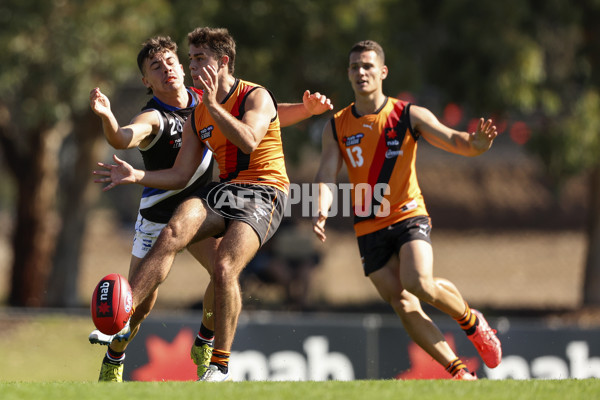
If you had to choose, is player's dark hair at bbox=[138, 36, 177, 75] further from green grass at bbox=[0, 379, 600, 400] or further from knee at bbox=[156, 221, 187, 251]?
green grass at bbox=[0, 379, 600, 400]

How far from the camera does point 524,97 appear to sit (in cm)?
1534

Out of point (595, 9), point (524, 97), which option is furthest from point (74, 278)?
point (595, 9)

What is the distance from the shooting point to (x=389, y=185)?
8000 millimetres

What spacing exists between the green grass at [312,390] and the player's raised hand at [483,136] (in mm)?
1913

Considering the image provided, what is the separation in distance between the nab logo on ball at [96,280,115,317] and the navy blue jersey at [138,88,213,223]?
1.39 meters

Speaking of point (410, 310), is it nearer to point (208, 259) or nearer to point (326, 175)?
point (326, 175)

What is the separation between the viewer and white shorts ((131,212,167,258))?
8000 mm

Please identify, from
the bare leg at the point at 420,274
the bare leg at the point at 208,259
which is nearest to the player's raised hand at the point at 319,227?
the bare leg at the point at 420,274

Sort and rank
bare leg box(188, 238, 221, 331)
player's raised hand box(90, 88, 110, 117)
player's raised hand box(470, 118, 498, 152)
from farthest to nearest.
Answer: bare leg box(188, 238, 221, 331)
player's raised hand box(470, 118, 498, 152)
player's raised hand box(90, 88, 110, 117)

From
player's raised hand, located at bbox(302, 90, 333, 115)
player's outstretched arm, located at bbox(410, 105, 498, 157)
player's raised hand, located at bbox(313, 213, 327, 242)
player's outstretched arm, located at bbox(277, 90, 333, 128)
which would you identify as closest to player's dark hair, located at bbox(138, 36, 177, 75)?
player's outstretched arm, located at bbox(277, 90, 333, 128)

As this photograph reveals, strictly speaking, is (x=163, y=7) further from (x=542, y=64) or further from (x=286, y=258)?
(x=542, y=64)

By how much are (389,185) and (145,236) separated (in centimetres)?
Result: 203

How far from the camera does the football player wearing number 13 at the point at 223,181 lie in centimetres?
691

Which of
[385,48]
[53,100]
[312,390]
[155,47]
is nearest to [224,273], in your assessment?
[312,390]
